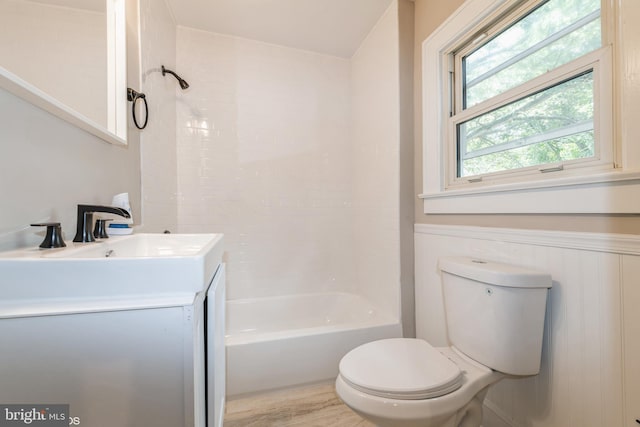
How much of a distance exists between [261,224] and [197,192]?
1.83 feet

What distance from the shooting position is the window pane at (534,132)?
0.95 metres

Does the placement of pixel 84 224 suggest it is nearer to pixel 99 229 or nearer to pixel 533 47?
pixel 99 229

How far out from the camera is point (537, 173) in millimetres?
1065

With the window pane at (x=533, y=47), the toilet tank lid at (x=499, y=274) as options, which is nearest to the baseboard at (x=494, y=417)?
the toilet tank lid at (x=499, y=274)

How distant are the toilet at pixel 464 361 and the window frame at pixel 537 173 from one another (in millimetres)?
286

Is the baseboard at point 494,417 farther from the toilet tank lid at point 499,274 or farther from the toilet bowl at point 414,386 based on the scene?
the toilet tank lid at point 499,274

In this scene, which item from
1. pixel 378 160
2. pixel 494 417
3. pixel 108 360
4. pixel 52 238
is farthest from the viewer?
pixel 378 160

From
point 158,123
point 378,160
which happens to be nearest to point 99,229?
point 158,123

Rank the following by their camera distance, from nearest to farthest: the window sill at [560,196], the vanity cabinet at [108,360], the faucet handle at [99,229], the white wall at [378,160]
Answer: the vanity cabinet at [108,360]
the window sill at [560,196]
the faucet handle at [99,229]
the white wall at [378,160]

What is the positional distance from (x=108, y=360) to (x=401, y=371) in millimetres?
897

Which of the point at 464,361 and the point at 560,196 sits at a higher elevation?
the point at 560,196

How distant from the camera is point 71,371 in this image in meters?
0.46

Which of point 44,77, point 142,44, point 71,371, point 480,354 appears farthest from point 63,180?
point 480,354

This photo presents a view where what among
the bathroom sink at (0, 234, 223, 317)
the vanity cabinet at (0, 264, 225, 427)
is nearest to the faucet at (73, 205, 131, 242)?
the bathroom sink at (0, 234, 223, 317)
